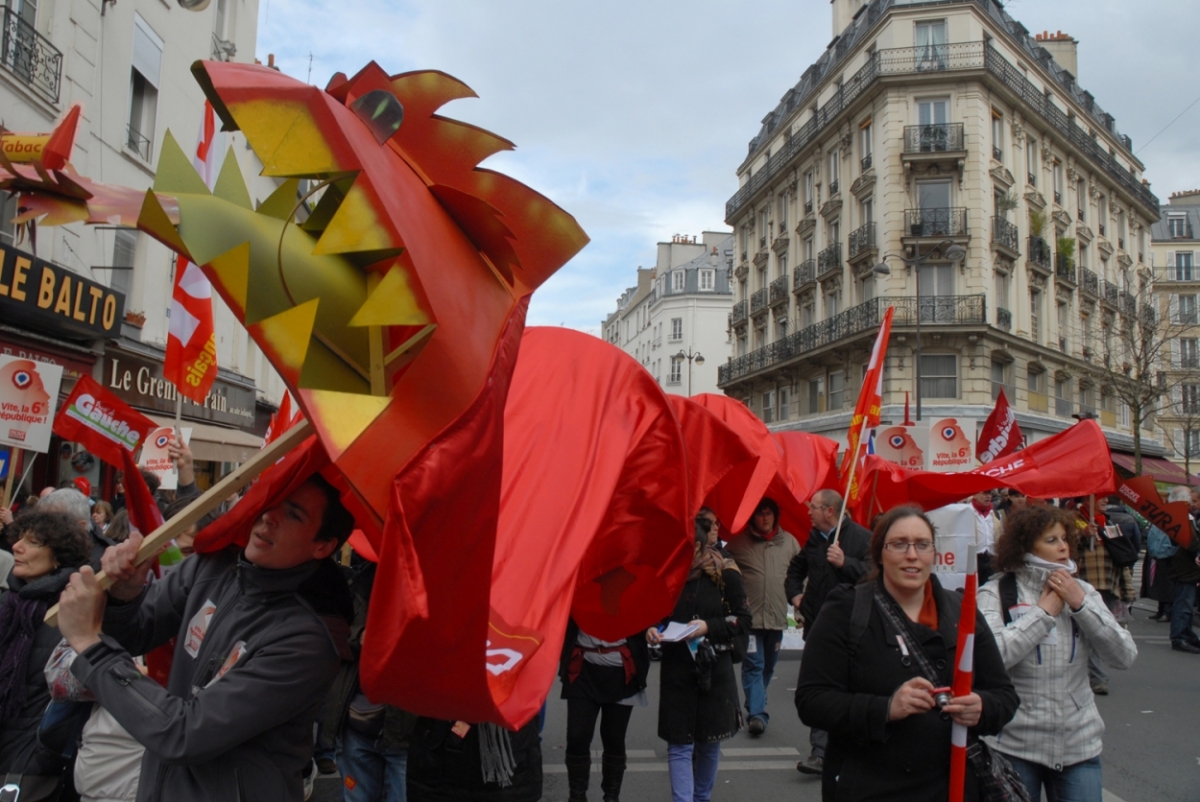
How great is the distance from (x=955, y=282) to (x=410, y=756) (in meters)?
30.2

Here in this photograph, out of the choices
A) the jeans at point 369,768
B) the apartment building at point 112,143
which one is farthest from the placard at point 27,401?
the jeans at point 369,768

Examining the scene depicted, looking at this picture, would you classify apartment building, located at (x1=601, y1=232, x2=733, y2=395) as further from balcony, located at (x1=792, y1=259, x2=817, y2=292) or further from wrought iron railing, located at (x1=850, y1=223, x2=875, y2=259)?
wrought iron railing, located at (x1=850, y1=223, x2=875, y2=259)

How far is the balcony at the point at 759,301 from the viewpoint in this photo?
131 feet

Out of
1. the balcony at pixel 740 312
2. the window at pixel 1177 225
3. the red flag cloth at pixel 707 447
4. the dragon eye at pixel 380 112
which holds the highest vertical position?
the window at pixel 1177 225

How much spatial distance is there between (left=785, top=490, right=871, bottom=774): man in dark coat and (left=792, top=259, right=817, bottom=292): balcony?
29.9 meters

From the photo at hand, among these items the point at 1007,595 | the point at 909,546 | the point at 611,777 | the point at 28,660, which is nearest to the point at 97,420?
the point at 28,660

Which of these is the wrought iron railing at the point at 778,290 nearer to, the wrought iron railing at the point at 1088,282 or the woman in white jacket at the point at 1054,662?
the wrought iron railing at the point at 1088,282

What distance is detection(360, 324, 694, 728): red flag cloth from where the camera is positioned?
134 cm

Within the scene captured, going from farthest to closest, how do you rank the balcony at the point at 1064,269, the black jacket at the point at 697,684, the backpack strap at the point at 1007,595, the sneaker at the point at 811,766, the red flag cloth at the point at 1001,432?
the balcony at the point at 1064,269
the red flag cloth at the point at 1001,432
the sneaker at the point at 811,766
the black jacket at the point at 697,684
the backpack strap at the point at 1007,595

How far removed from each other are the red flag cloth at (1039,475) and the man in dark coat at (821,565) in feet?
3.64

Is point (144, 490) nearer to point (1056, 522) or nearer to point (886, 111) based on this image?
point (1056, 522)

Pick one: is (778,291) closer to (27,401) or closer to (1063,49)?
(1063,49)

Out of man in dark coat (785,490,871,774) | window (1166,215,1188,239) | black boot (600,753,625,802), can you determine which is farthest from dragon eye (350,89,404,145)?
window (1166,215,1188,239)

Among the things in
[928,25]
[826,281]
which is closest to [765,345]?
[826,281]
